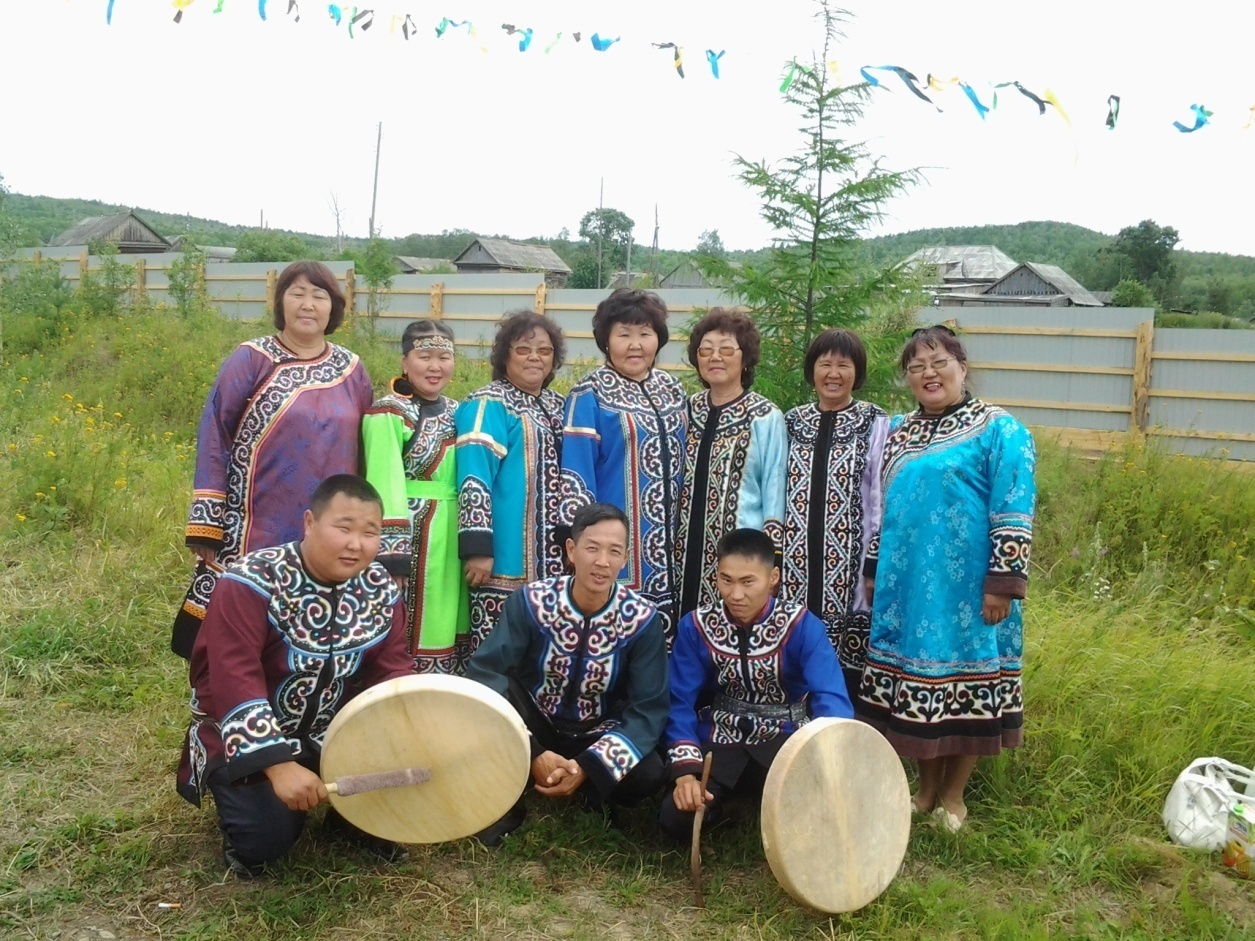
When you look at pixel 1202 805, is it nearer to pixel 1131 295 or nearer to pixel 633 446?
pixel 633 446

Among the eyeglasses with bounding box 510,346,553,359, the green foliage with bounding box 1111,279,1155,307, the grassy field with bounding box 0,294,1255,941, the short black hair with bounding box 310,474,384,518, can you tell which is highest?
the green foliage with bounding box 1111,279,1155,307

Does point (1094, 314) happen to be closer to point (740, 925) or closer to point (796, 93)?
point (796, 93)

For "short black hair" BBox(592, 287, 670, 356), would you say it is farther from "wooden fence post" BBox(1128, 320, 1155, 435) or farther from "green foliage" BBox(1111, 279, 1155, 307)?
"green foliage" BBox(1111, 279, 1155, 307)

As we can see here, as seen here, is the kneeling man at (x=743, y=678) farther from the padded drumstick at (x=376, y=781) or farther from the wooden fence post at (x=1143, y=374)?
the wooden fence post at (x=1143, y=374)

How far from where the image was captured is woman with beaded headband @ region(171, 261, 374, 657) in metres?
3.52

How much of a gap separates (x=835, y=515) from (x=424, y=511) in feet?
4.84

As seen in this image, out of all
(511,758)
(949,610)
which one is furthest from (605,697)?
(949,610)

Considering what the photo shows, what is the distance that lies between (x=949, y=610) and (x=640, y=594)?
1.06 m

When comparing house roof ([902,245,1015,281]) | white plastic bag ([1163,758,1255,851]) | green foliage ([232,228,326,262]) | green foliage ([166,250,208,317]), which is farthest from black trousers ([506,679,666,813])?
house roof ([902,245,1015,281])

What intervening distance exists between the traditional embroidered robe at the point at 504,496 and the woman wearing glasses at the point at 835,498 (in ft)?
2.83

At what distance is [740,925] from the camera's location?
298 centimetres

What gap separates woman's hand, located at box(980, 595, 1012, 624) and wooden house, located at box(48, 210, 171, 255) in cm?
3665

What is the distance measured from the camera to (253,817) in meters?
2.97

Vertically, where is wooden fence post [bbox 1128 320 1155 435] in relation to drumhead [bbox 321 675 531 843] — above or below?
above
